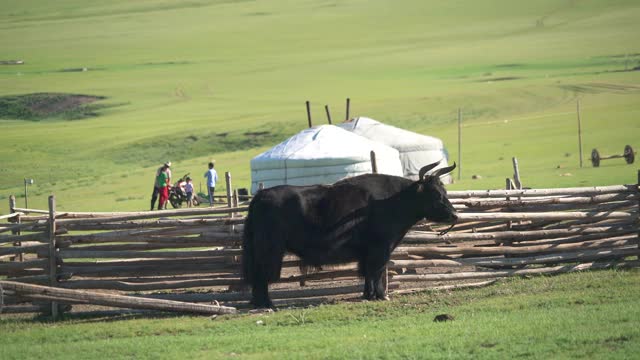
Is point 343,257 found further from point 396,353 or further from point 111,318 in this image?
point 396,353

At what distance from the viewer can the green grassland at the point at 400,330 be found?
9.84 meters

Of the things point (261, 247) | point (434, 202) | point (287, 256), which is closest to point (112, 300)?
point (261, 247)

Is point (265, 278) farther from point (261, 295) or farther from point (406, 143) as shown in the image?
point (406, 143)

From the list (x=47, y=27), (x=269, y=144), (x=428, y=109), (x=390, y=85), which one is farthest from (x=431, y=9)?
(x=269, y=144)

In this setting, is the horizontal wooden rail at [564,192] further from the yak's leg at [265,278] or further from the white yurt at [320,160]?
the white yurt at [320,160]

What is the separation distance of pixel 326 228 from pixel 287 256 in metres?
1.92

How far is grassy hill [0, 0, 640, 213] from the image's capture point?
1804 inches

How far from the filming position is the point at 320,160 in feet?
95.2

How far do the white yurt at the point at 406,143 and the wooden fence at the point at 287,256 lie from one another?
18150mm

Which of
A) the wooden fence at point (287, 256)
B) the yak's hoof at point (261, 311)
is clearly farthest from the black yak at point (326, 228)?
the wooden fence at point (287, 256)

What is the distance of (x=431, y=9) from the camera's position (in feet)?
465

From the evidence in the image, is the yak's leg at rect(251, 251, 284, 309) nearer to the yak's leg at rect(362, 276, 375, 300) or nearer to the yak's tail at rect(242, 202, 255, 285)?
the yak's tail at rect(242, 202, 255, 285)

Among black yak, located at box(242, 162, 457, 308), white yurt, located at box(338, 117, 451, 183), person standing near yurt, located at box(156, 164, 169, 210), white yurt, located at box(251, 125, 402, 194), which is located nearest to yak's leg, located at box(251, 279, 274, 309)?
black yak, located at box(242, 162, 457, 308)

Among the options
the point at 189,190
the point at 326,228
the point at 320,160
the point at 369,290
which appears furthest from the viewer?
the point at 189,190
